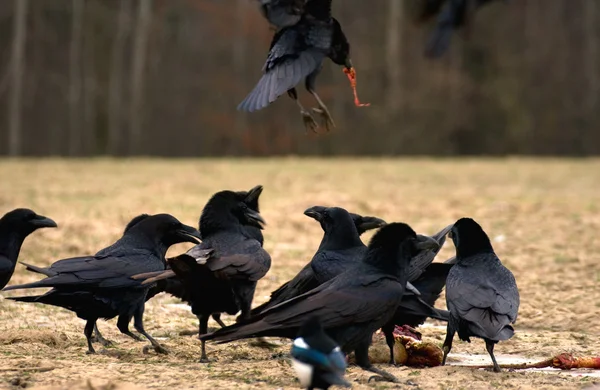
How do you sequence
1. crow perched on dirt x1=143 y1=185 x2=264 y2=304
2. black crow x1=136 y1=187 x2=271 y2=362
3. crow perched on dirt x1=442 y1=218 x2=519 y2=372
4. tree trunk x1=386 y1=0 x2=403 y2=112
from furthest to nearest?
tree trunk x1=386 y1=0 x2=403 y2=112 < crow perched on dirt x1=143 y1=185 x2=264 y2=304 < black crow x1=136 y1=187 x2=271 y2=362 < crow perched on dirt x1=442 y1=218 x2=519 y2=372

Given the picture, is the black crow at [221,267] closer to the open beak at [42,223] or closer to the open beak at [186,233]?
the open beak at [186,233]

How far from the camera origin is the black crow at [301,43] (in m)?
7.03

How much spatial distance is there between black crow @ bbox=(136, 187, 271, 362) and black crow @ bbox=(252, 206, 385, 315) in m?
0.21

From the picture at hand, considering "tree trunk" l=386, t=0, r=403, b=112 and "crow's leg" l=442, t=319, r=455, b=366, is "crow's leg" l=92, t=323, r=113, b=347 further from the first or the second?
"tree trunk" l=386, t=0, r=403, b=112

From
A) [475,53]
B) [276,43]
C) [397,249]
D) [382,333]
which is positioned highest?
[475,53]

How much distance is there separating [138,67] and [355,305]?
2774 centimetres

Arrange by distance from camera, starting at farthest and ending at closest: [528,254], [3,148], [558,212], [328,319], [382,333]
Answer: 1. [3,148]
2. [558,212]
3. [528,254]
4. [382,333]
5. [328,319]

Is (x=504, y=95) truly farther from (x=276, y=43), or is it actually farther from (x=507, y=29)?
(x=276, y=43)

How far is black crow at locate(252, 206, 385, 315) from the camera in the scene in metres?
6.56

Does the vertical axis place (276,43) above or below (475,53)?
below

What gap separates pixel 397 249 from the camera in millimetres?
5957

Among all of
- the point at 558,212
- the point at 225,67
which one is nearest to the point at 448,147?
the point at 225,67

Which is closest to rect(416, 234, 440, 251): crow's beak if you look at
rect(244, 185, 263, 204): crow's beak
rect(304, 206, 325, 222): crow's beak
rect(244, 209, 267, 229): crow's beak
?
rect(304, 206, 325, 222): crow's beak

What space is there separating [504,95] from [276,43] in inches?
1015
